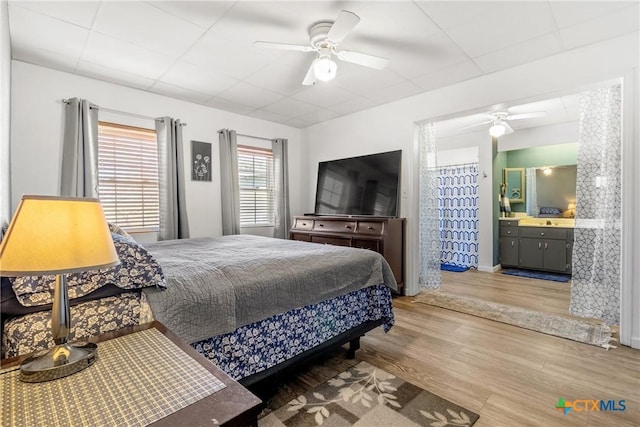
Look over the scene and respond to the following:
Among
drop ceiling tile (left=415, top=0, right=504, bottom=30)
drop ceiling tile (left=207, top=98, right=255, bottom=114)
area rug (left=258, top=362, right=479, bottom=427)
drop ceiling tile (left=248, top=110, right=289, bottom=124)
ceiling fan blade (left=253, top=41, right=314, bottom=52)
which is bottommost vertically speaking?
area rug (left=258, top=362, right=479, bottom=427)

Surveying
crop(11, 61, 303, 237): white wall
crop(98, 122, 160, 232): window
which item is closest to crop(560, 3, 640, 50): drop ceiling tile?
crop(11, 61, 303, 237): white wall

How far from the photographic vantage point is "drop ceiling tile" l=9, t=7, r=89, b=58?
86.2 inches

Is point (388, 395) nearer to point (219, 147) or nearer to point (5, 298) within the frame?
point (5, 298)

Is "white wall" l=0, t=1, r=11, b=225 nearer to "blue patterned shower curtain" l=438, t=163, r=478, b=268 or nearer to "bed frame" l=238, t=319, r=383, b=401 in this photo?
"bed frame" l=238, t=319, r=383, b=401

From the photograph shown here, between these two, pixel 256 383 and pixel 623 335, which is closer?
A: pixel 256 383

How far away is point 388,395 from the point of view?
182 cm

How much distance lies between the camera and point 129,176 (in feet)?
11.4

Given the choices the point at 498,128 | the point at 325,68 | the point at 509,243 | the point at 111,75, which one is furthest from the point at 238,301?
the point at 509,243

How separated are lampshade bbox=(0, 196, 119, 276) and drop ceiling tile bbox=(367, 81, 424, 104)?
3360 millimetres

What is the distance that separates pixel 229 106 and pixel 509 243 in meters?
5.24

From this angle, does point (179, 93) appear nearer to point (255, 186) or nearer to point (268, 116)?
point (268, 116)

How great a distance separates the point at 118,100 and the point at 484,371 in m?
4.40

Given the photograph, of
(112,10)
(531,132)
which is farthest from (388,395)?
(531,132)

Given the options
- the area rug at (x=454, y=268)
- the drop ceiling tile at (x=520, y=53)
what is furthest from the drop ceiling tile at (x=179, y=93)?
the area rug at (x=454, y=268)
